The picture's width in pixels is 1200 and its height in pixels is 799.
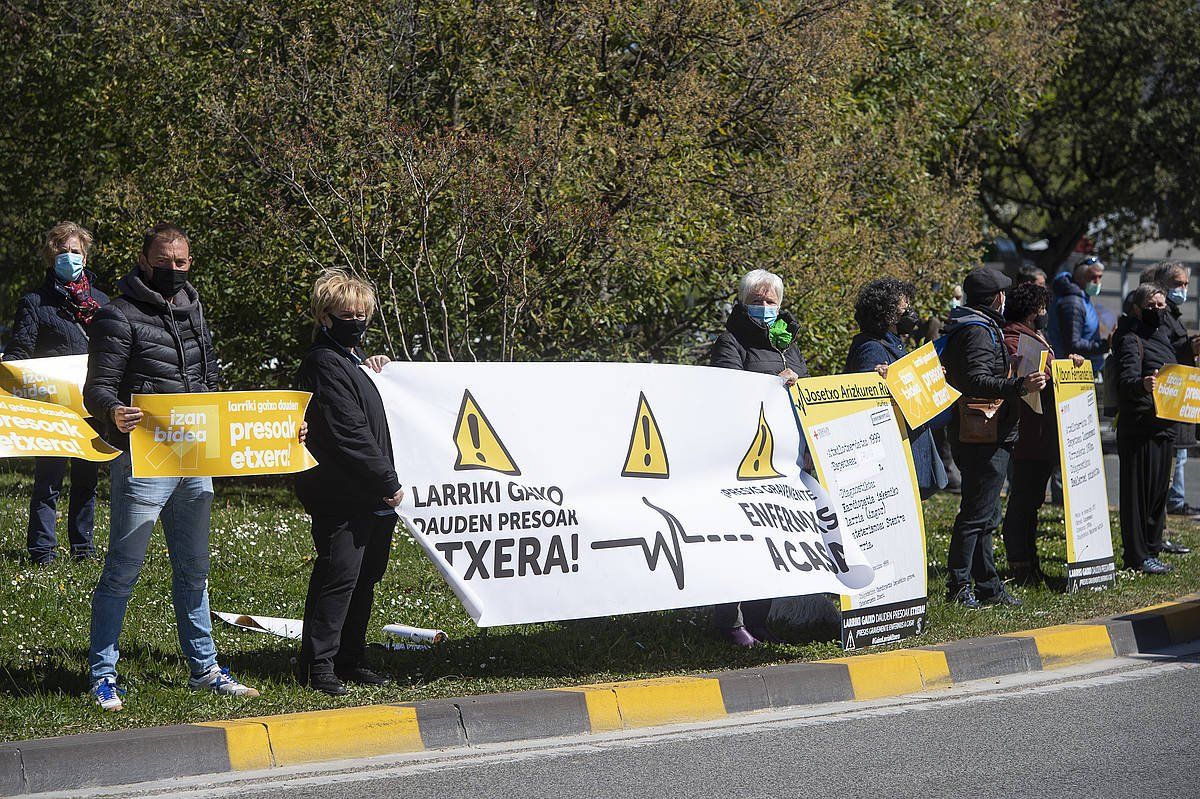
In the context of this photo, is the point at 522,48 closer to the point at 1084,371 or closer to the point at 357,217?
the point at 357,217

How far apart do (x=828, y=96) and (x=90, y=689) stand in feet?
30.9

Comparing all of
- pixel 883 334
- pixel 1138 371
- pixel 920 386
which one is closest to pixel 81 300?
pixel 883 334

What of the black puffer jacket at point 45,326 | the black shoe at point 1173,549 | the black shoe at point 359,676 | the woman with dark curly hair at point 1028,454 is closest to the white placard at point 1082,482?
the woman with dark curly hair at point 1028,454

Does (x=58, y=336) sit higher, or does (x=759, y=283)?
(x=58, y=336)

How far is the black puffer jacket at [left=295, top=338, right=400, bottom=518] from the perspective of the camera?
5.71 m

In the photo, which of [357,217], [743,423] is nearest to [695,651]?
[743,423]

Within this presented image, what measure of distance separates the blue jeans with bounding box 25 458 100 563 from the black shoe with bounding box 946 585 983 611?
5146 millimetres

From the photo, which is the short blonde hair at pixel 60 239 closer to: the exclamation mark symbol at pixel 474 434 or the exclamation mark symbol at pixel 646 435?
the exclamation mark symbol at pixel 474 434

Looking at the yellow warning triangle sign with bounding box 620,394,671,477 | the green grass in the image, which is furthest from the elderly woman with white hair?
the yellow warning triangle sign with bounding box 620,394,671,477

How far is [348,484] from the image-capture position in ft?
19.0

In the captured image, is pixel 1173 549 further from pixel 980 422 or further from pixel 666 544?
pixel 666 544

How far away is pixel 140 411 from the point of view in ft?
17.7

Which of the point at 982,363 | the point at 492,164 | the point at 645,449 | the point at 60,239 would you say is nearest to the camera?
the point at 645,449

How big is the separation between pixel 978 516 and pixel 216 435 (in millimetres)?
4530
